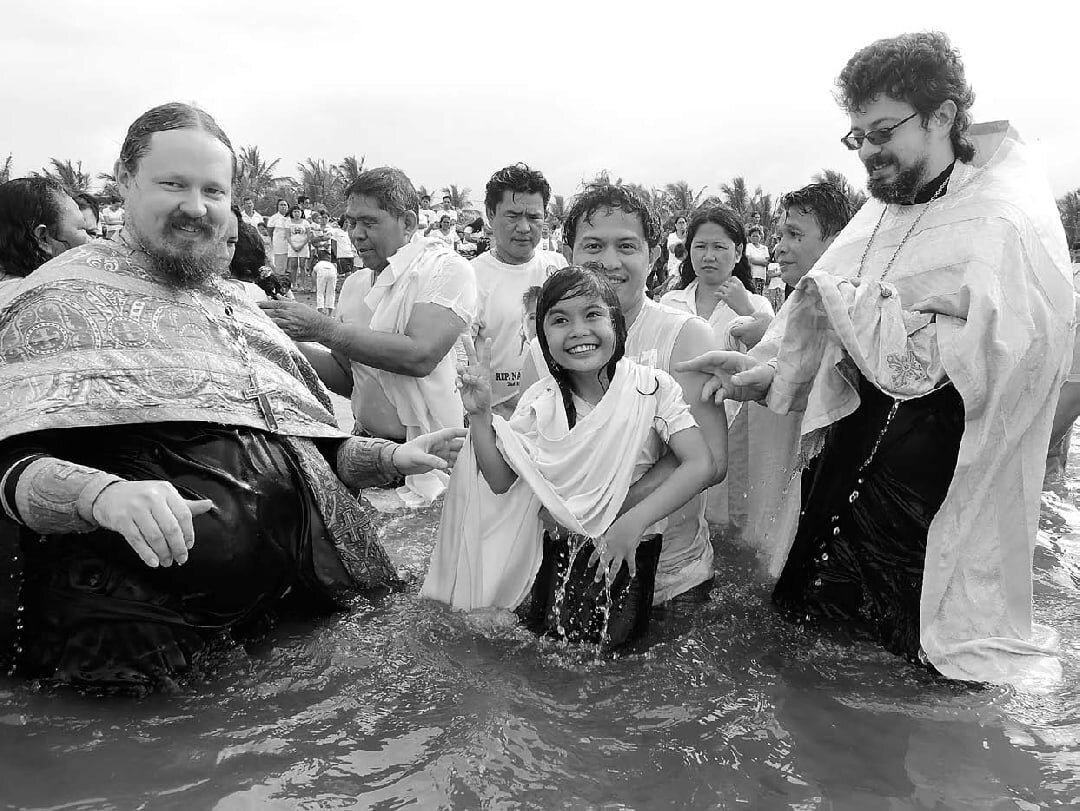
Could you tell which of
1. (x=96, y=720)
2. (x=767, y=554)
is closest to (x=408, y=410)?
(x=767, y=554)

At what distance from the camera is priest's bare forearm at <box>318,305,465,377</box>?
4.50m

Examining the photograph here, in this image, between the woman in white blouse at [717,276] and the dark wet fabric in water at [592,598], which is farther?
the woman in white blouse at [717,276]

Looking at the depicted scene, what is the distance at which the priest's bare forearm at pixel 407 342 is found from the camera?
4.50 m

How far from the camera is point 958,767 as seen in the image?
250 centimetres

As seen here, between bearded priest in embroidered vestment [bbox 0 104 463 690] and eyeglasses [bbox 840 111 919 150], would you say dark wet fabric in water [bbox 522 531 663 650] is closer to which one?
bearded priest in embroidered vestment [bbox 0 104 463 690]

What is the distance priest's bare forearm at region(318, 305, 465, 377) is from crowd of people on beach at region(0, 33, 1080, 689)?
829 mm

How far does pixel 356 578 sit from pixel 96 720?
100cm

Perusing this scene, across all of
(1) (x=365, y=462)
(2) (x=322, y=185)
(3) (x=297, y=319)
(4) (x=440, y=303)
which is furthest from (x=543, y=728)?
(2) (x=322, y=185)

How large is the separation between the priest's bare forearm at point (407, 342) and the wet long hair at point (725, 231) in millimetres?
1879

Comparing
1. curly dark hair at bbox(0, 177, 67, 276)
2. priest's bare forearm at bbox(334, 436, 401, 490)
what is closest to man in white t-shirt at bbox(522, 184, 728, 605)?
priest's bare forearm at bbox(334, 436, 401, 490)

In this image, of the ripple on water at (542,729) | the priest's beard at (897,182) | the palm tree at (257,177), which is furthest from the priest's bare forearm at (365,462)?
the palm tree at (257,177)

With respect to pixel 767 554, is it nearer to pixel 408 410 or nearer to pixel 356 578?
pixel 356 578

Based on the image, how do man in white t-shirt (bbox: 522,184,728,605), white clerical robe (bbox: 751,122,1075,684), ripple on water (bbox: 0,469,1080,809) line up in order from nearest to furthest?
ripple on water (bbox: 0,469,1080,809), white clerical robe (bbox: 751,122,1075,684), man in white t-shirt (bbox: 522,184,728,605)

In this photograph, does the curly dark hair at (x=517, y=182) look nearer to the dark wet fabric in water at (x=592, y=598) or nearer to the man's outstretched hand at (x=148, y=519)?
the dark wet fabric in water at (x=592, y=598)
